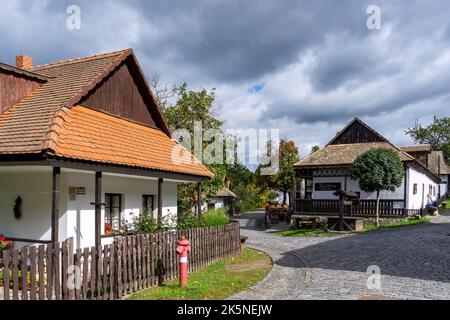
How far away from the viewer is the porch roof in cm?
2483

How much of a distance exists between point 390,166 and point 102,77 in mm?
16115

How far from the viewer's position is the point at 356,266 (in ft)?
34.4

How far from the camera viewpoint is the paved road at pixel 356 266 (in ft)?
25.2

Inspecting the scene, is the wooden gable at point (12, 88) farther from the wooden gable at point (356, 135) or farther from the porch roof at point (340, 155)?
the wooden gable at point (356, 135)

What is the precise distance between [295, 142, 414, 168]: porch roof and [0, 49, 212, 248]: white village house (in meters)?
13.8

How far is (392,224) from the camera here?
21.8 meters

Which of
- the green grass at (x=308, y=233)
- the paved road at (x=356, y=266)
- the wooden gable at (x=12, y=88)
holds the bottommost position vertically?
the green grass at (x=308, y=233)

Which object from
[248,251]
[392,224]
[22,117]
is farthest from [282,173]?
[22,117]

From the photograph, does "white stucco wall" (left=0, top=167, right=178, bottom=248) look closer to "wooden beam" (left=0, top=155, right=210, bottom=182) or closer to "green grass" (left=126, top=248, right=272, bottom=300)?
"wooden beam" (left=0, top=155, right=210, bottom=182)

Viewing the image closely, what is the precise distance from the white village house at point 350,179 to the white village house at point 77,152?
13515 mm

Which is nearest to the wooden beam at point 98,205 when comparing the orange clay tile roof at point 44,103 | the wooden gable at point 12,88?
the orange clay tile roof at point 44,103

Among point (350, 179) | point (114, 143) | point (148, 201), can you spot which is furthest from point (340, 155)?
point (114, 143)

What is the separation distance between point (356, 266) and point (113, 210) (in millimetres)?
7295
